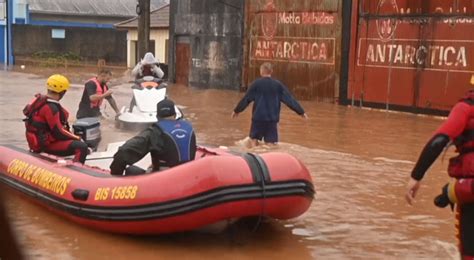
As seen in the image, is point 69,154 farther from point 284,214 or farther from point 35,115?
point 284,214

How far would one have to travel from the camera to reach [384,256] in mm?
6234

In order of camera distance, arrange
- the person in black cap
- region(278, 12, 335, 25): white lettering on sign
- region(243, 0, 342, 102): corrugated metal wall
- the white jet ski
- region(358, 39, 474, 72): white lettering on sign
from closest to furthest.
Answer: the person in black cap, the white jet ski, region(358, 39, 474, 72): white lettering on sign, region(243, 0, 342, 102): corrugated metal wall, region(278, 12, 335, 25): white lettering on sign

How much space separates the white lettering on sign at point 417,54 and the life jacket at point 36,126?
12.3m

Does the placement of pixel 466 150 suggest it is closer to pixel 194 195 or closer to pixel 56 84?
pixel 194 195

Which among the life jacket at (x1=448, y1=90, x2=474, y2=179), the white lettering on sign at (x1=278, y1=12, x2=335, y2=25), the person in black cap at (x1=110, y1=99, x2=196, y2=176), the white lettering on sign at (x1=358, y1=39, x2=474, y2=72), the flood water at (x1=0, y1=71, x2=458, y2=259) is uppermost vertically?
the white lettering on sign at (x1=278, y1=12, x2=335, y2=25)

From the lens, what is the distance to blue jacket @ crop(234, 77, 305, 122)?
11.6m

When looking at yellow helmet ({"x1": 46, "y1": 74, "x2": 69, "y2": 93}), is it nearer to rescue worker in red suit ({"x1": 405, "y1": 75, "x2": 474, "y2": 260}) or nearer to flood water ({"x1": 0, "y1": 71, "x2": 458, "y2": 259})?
flood water ({"x1": 0, "y1": 71, "x2": 458, "y2": 259})

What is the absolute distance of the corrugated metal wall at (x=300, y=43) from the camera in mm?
22062

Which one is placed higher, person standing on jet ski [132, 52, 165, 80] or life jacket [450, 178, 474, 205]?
person standing on jet ski [132, 52, 165, 80]

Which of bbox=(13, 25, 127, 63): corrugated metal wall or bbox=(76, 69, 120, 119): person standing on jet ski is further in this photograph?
bbox=(13, 25, 127, 63): corrugated metal wall

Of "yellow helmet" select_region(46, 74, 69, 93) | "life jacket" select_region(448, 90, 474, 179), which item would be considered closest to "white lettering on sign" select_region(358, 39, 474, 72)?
"yellow helmet" select_region(46, 74, 69, 93)

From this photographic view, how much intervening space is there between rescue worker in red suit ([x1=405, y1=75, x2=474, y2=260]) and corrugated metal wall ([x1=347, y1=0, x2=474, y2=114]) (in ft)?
44.4

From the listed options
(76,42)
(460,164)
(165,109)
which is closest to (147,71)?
(165,109)

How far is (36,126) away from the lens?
786 centimetres
